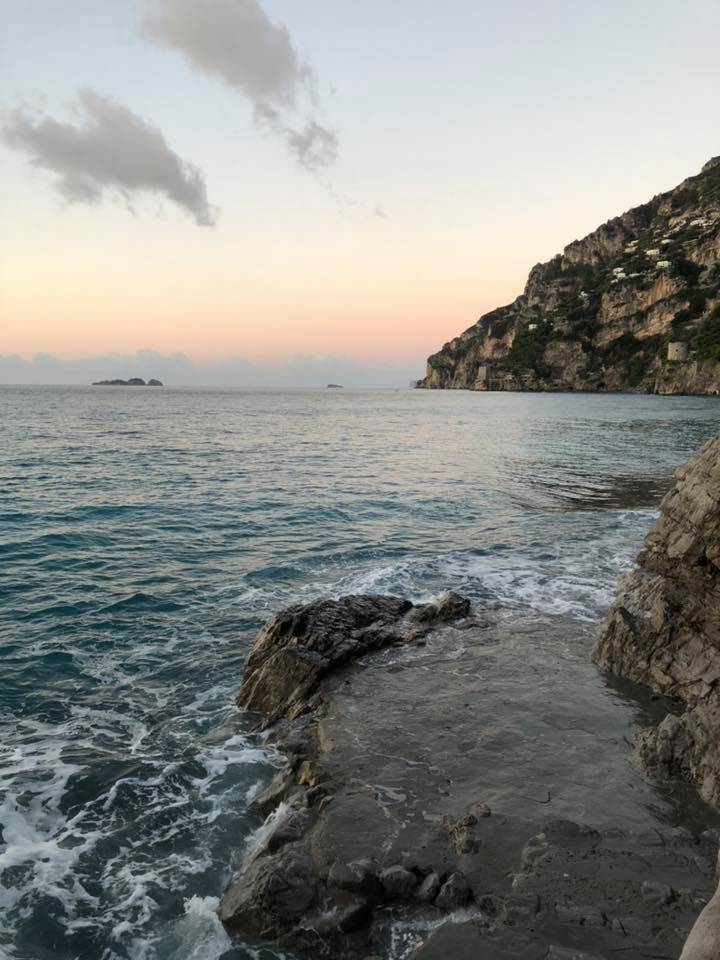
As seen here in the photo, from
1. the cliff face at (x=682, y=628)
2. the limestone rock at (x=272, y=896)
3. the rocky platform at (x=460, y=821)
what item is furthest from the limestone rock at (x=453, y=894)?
the cliff face at (x=682, y=628)

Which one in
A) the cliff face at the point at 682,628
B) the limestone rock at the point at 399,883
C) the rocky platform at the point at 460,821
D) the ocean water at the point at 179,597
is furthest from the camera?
the cliff face at the point at 682,628

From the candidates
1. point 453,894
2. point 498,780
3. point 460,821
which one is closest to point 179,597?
point 498,780

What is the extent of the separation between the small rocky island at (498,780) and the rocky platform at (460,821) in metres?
0.02

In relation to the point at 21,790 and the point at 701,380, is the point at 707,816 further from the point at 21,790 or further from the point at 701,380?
the point at 701,380

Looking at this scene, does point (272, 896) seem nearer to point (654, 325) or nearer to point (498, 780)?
point (498, 780)

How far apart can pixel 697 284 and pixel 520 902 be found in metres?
187

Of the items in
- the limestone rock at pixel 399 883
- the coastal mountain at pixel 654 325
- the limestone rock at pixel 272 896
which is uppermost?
the coastal mountain at pixel 654 325

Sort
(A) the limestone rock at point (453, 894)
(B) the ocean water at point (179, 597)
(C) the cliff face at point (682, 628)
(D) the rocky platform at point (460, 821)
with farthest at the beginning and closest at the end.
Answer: (C) the cliff face at point (682, 628), (B) the ocean water at point (179, 597), (A) the limestone rock at point (453, 894), (D) the rocky platform at point (460, 821)

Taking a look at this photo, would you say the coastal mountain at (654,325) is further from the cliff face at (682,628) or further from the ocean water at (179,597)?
the cliff face at (682,628)

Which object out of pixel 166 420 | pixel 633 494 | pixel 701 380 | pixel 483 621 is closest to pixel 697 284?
pixel 701 380

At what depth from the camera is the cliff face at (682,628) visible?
27.4 feet

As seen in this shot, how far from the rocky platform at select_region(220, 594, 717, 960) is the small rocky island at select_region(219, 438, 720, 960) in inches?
1.0

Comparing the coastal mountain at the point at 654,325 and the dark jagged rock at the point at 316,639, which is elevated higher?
the coastal mountain at the point at 654,325

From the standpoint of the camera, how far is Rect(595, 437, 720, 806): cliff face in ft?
27.4
